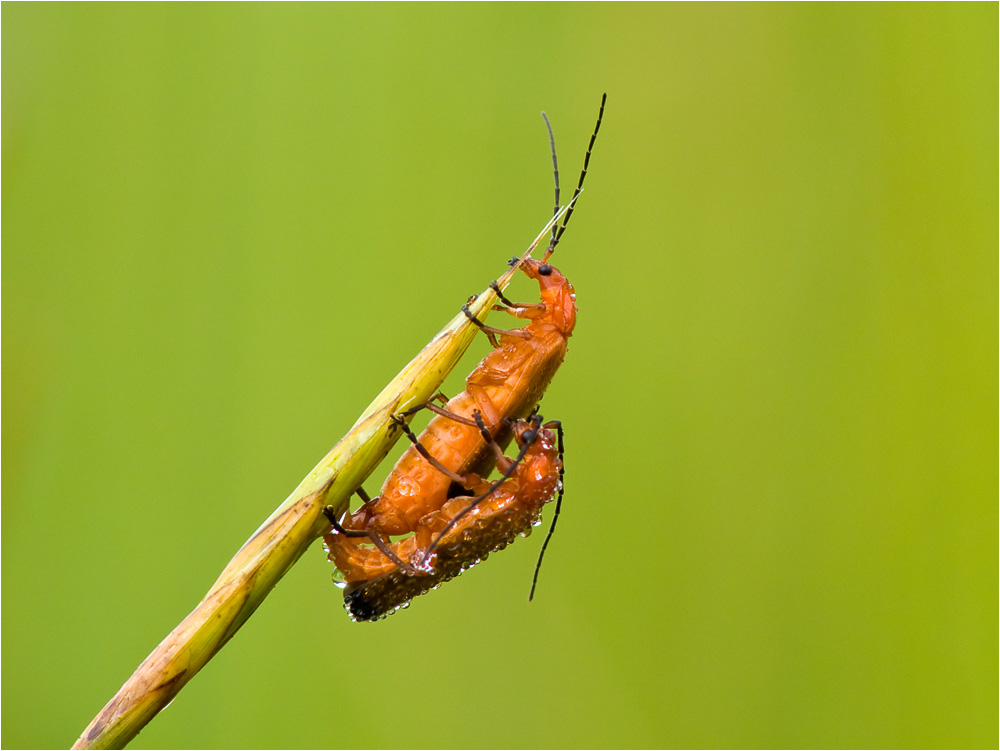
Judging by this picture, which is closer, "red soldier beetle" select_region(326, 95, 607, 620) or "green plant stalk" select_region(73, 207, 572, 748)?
"green plant stalk" select_region(73, 207, 572, 748)

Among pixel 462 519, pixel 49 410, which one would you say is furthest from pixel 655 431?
pixel 49 410

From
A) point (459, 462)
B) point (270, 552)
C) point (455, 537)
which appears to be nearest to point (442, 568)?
point (455, 537)

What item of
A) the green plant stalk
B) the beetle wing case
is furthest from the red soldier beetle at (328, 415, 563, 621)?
the green plant stalk

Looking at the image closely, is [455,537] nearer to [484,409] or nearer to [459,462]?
[459,462]

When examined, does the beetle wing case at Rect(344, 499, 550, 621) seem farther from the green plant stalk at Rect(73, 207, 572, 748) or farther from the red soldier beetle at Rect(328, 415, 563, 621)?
the green plant stalk at Rect(73, 207, 572, 748)

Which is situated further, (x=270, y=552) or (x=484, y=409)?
(x=484, y=409)

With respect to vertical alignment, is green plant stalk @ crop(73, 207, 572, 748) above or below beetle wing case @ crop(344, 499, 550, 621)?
above

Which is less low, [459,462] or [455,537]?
[459,462]

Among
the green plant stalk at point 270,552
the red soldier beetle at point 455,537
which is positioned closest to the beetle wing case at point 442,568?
the red soldier beetle at point 455,537
